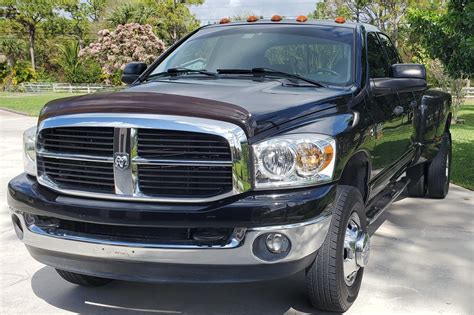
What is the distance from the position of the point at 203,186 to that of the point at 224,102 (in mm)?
469

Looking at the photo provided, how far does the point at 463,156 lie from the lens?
31.3 feet

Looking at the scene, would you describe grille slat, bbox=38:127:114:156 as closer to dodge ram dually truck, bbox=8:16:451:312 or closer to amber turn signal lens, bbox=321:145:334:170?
dodge ram dually truck, bbox=8:16:451:312

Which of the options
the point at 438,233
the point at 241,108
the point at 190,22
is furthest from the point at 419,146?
the point at 190,22

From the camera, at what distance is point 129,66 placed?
4855 mm

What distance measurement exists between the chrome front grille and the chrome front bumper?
0.81ft

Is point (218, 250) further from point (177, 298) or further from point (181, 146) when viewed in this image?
point (177, 298)

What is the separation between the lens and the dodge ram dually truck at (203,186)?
8.86 feet

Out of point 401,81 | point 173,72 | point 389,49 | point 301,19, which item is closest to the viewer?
point 401,81

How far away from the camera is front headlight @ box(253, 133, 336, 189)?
274 cm

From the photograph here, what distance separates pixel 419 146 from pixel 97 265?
11.7 ft

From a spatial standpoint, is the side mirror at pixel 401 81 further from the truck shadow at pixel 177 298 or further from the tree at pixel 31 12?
the tree at pixel 31 12

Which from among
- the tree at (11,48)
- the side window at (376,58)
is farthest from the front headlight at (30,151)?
the tree at (11,48)

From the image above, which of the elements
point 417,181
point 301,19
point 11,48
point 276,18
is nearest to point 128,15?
point 11,48

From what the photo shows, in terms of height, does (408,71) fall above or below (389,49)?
below
